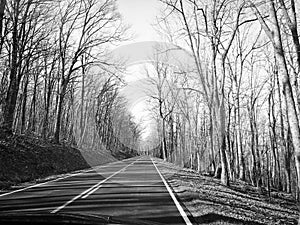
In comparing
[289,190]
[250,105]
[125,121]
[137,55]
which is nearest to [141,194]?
[250,105]

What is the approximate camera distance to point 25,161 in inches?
738

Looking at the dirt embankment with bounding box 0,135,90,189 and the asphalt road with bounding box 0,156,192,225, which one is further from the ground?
the dirt embankment with bounding box 0,135,90,189

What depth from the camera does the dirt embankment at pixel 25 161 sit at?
15445mm

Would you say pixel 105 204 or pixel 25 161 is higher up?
pixel 25 161

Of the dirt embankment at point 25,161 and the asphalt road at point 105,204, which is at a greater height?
the dirt embankment at point 25,161

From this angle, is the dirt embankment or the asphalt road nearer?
the asphalt road

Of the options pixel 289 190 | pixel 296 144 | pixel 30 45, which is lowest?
pixel 289 190

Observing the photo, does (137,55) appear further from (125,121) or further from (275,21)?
(125,121)

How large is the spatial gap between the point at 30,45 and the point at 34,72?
13.0 m

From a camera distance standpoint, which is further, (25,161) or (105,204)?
(25,161)

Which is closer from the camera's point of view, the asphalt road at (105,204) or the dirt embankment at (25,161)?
the asphalt road at (105,204)

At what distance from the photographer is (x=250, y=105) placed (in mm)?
31984

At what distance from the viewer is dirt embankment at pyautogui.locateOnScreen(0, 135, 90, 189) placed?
50.7 ft

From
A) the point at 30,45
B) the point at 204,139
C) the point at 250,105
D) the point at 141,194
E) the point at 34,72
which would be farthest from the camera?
the point at 204,139
